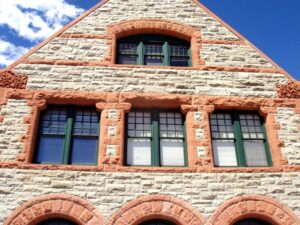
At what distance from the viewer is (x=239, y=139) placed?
11.5 metres

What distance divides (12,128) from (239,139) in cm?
666

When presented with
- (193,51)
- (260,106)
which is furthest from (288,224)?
(193,51)

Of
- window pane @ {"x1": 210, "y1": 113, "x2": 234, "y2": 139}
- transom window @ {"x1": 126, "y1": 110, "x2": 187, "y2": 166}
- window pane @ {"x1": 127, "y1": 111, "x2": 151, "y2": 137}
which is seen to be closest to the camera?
transom window @ {"x1": 126, "y1": 110, "x2": 187, "y2": 166}

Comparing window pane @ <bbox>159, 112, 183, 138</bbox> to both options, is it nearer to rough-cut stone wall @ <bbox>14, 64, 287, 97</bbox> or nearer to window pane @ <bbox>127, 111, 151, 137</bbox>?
window pane @ <bbox>127, 111, 151, 137</bbox>

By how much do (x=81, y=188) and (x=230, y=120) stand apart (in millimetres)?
5061

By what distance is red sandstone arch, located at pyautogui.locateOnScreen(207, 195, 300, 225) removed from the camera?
32.0 ft

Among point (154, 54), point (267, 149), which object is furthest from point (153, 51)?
point (267, 149)

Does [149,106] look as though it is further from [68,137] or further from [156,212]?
[156,212]

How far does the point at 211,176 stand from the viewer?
10500mm

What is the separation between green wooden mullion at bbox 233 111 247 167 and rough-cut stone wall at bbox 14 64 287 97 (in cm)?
85

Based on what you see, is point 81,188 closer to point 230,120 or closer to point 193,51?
point 230,120

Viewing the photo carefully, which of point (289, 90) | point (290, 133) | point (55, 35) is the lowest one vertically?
point (290, 133)

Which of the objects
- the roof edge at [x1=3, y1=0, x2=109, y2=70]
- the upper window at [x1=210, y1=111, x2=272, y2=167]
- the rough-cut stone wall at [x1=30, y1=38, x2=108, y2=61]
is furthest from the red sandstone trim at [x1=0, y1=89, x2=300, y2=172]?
the rough-cut stone wall at [x1=30, y1=38, x2=108, y2=61]

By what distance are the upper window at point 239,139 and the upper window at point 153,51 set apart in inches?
100
